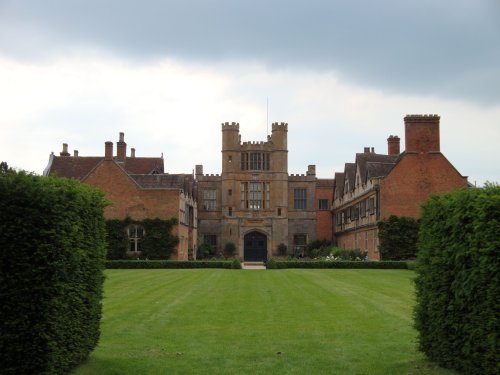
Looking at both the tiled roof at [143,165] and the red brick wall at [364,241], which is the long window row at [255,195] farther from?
the red brick wall at [364,241]

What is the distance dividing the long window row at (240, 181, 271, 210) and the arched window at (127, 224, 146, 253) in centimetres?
1842

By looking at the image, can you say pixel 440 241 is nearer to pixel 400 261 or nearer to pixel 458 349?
pixel 458 349

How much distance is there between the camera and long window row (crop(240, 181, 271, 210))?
2501 inches

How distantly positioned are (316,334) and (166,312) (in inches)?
187

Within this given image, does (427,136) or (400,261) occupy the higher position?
(427,136)

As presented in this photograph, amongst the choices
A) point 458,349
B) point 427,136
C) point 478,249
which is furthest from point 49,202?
point 427,136

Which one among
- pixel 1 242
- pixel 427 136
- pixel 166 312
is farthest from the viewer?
pixel 427 136

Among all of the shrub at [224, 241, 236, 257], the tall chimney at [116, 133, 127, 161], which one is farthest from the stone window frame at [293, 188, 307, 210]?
the tall chimney at [116, 133, 127, 161]

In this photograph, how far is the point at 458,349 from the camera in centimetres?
846

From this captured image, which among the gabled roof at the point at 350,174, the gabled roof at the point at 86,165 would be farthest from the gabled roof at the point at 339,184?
the gabled roof at the point at 86,165

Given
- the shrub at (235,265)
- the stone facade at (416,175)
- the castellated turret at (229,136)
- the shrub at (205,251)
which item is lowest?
the shrub at (235,265)

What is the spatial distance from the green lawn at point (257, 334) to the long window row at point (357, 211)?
25.1m

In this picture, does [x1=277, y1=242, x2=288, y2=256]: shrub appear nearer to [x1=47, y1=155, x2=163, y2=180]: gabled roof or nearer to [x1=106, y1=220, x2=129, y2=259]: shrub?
[x1=47, y1=155, x2=163, y2=180]: gabled roof

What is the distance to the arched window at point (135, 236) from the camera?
46.9 m
